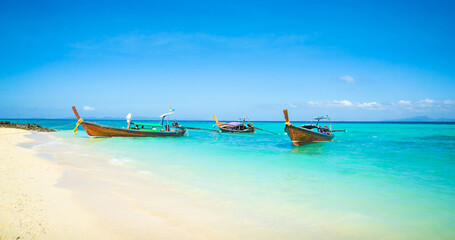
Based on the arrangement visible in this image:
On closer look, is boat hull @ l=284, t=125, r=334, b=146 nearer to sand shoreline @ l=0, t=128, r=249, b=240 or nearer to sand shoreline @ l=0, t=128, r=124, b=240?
sand shoreline @ l=0, t=128, r=249, b=240

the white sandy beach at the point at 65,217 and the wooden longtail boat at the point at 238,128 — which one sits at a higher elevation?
the wooden longtail boat at the point at 238,128

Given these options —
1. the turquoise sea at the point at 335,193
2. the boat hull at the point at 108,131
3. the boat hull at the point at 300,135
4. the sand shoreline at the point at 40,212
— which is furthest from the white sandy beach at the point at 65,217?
the boat hull at the point at 108,131

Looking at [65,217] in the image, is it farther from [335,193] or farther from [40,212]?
[335,193]

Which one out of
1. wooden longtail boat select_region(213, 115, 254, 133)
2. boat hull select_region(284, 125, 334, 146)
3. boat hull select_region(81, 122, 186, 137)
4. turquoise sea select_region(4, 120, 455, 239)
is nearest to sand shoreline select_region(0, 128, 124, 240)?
turquoise sea select_region(4, 120, 455, 239)

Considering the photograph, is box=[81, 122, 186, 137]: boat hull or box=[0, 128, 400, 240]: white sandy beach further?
box=[81, 122, 186, 137]: boat hull

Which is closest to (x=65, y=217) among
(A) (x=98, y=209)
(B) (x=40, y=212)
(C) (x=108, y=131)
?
(B) (x=40, y=212)

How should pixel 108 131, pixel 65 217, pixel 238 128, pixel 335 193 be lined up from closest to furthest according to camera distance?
pixel 65 217
pixel 335 193
pixel 108 131
pixel 238 128

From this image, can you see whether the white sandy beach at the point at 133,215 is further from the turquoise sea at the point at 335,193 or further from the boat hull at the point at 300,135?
the boat hull at the point at 300,135

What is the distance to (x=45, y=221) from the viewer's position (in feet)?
13.0

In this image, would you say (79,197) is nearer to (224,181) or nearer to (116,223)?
(116,223)

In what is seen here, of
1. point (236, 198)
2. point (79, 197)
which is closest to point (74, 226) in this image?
point (79, 197)

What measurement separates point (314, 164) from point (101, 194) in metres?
9.13

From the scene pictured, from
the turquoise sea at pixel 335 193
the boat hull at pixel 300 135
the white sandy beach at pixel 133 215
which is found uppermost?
the boat hull at pixel 300 135

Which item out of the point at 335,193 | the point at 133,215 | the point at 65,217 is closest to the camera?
the point at 65,217
